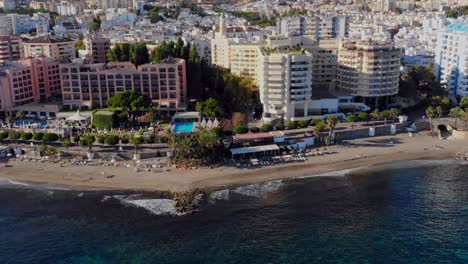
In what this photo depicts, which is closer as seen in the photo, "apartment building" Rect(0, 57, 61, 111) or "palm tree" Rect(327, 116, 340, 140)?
"palm tree" Rect(327, 116, 340, 140)

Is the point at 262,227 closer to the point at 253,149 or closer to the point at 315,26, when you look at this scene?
the point at 253,149

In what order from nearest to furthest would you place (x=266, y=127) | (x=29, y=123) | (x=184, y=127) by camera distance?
(x=184, y=127) < (x=266, y=127) < (x=29, y=123)

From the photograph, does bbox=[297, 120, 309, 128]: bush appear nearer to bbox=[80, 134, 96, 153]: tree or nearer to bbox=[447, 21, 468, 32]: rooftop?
bbox=[80, 134, 96, 153]: tree

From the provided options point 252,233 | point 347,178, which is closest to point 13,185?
point 252,233

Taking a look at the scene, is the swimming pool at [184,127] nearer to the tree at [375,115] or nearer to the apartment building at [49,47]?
the tree at [375,115]

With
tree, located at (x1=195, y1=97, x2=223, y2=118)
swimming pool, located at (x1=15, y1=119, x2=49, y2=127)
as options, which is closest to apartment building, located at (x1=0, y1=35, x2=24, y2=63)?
swimming pool, located at (x1=15, y1=119, x2=49, y2=127)

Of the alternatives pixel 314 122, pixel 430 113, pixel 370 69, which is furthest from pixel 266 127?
pixel 430 113
